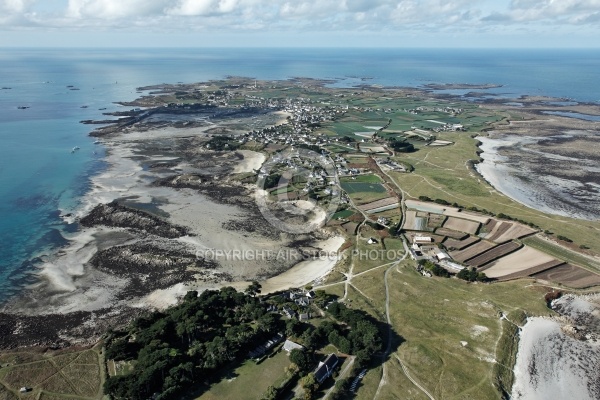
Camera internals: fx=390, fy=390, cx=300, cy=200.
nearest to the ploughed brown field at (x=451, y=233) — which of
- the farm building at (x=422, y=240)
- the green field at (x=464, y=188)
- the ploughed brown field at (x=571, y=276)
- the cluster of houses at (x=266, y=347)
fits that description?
the farm building at (x=422, y=240)

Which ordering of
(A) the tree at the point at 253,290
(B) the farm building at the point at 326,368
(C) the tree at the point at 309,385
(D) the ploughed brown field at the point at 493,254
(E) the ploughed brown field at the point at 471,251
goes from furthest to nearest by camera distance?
(E) the ploughed brown field at the point at 471,251
(D) the ploughed brown field at the point at 493,254
(A) the tree at the point at 253,290
(B) the farm building at the point at 326,368
(C) the tree at the point at 309,385

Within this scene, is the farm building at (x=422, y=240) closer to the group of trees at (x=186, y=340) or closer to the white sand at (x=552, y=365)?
the white sand at (x=552, y=365)

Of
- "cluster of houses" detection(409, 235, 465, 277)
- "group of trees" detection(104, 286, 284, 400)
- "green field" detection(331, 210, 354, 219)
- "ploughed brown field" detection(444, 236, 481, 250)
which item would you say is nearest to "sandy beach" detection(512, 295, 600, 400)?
"cluster of houses" detection(409, 235, 465, 277)

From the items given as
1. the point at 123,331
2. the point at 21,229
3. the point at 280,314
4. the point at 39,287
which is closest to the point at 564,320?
the point at 280,314

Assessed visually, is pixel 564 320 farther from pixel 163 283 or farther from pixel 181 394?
pixel 163 283

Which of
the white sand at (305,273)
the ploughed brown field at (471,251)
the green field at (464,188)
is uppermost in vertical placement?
the green field at (464,188)

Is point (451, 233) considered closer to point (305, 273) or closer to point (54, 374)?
point (305, 273)

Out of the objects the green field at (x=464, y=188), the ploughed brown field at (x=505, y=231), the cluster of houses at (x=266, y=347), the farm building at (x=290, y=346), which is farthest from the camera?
the green field at (x=464, y=188)
